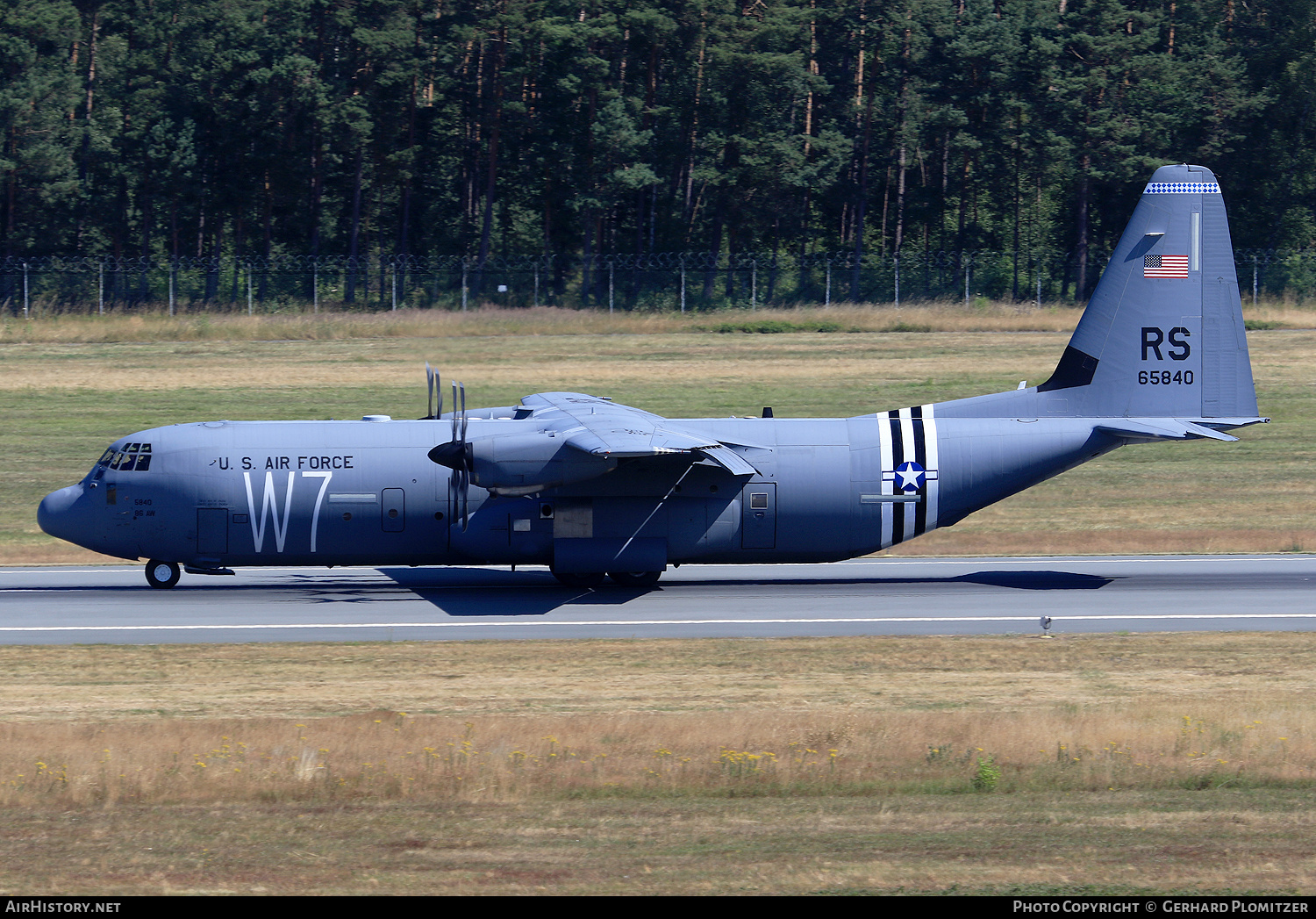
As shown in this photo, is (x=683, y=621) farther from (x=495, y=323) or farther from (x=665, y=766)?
(x=495, y=323)

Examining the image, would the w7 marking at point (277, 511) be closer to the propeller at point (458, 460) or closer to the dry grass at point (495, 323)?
the propeller at point (458, 460)

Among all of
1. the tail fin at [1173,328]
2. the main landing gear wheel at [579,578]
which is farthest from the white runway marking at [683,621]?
the tail fin at [1173,328]

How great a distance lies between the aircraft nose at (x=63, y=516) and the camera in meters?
26.7

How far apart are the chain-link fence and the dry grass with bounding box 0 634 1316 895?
45.4 meters

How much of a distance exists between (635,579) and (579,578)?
1.32m

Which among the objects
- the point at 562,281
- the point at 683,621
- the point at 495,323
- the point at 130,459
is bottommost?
the point at 683,621

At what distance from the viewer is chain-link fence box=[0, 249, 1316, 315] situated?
212 feet

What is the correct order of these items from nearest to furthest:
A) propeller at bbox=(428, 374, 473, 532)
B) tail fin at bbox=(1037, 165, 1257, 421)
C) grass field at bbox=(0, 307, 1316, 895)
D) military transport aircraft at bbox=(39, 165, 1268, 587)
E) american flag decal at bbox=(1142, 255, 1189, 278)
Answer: grass field at bbox=(0, 307, 1316, 895), propeller at bbox=(428, 374, 473, 532), military transport aircraft at bbox=(39, 165, 1268, 587), tail fin at bbox=(1037, 165, 1257, 421), american flag decal at bbox=(1142, 255, 1189, 278)

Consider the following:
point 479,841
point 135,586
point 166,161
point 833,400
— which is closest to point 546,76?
point 166,161

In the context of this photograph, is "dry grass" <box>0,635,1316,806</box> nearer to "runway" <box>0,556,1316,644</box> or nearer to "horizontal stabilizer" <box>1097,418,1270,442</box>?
"runway" <box>0,556,1316,644</box>

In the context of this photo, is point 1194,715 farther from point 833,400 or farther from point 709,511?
point 833,400

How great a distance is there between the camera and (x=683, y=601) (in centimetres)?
2636

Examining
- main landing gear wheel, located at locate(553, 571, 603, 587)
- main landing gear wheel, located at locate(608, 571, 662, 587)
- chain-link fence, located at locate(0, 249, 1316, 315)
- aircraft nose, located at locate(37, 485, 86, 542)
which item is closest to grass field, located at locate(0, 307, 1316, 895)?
main landing gear wheel, located at locate(553, 571, 603, 587)

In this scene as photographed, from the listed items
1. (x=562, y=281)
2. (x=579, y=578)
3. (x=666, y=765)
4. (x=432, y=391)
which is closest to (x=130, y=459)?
(x=432, y=391)
